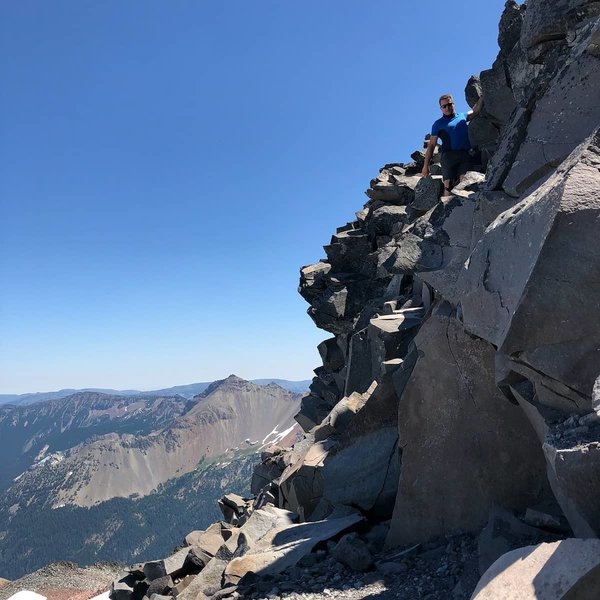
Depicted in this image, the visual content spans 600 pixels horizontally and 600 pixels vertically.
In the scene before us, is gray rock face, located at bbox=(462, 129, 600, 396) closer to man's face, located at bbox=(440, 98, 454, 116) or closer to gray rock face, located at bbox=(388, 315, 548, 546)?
gray rock face, located at bbox=(388, 315, 548, 546)

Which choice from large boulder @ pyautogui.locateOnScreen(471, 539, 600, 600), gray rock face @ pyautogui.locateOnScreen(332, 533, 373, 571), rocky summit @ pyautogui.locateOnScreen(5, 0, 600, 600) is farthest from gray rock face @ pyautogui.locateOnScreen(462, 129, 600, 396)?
gray rock face @ pyautogui.locateOnScreen(332, 533, 373, 571)

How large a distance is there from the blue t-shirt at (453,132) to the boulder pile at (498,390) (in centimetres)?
116

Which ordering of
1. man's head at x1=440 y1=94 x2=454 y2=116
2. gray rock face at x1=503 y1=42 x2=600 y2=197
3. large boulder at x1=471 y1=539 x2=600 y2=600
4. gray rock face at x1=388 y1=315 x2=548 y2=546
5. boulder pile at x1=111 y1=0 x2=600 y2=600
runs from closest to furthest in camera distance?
large boulder at x1=471 y1=539 x2=600 y2=600 < boulder pile at x1=111 y1=0 x2=600 y2=600 < gray rock face at x1=503 y1=42 x2=600 y2=197 < gray rock face at x1=388 y1=315 x2=548 y2=546 < man's head at x1=440 y1=94 x2=454 y2=116

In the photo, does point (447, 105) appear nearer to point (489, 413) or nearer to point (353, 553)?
point (489, 413)

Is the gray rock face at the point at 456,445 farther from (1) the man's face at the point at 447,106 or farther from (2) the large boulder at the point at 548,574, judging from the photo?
(1) the man's face at the point at 447,106

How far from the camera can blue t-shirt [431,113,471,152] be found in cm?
1947

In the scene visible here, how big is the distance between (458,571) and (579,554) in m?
4.34

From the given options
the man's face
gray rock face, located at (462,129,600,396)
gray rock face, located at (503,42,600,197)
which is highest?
the man's face

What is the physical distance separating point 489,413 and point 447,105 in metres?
14.0

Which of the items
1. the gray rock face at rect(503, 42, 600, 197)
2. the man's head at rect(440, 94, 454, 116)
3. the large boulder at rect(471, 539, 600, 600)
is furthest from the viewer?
the man's head at rect(440, 94, 454, 116)

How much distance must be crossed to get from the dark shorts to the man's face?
1.62m

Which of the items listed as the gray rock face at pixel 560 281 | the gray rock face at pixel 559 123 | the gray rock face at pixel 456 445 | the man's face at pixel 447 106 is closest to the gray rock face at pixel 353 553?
the gray rock face at pixel 456 445

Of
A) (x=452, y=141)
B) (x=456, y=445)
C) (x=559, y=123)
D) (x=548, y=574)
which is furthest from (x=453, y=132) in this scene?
(x=548, y=574)

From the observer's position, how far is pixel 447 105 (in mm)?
19250
